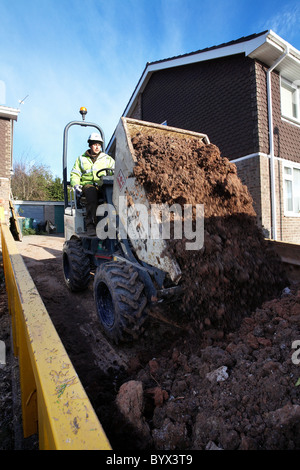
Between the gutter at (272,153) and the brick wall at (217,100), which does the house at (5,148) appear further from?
the gutter at (272,153)

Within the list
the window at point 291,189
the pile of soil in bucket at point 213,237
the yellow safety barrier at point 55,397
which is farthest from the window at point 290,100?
the yellow safety barrier at point 55,397

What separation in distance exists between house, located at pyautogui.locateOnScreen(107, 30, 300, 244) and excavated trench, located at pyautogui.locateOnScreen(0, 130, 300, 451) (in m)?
6.06

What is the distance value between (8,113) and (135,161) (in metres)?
15.6

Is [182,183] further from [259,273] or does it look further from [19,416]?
[19,416]

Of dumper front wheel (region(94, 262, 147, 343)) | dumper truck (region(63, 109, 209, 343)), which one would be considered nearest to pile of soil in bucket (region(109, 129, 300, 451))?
dumper truck (region(63, 109, 209, 343))

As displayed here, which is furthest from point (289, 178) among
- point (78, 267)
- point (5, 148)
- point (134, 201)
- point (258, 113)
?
point (5, 148)

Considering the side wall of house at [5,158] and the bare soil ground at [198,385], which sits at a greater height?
the side wall of house at [5,158]

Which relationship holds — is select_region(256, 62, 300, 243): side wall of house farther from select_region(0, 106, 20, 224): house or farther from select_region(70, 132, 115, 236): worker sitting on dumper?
select_region(0, 106, 20, 224): house

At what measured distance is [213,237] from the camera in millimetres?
2809

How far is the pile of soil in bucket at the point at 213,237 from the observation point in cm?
266

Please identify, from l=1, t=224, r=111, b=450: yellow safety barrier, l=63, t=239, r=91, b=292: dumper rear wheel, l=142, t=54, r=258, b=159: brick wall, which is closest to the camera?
l=1, t=224, r=111, b=450: yellow safety barrier

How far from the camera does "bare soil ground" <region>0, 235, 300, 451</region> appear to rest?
1.59m

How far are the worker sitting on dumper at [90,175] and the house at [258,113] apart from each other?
580cm

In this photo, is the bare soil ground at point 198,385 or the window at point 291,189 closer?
the bare soil ground at point 198,385
